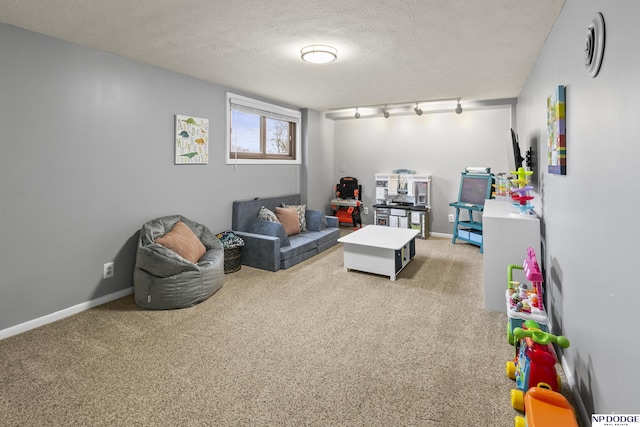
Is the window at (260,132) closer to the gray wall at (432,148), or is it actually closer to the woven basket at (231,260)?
the woven basket at (231,260)

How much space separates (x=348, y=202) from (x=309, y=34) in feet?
14.4

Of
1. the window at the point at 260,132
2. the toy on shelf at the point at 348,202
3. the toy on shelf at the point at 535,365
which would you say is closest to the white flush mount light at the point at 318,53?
the window at the point at 260,132

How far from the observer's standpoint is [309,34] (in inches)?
106

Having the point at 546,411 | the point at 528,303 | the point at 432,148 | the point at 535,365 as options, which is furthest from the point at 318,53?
the point at 432,148

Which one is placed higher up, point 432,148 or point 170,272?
point 432,148

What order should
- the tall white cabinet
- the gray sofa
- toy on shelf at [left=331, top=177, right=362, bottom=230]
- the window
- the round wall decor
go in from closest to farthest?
the round wall decor
the tall white cabinet
the gray sofa
the window
toy on shelf at [left=331, top=177, right=362, bottom=230]

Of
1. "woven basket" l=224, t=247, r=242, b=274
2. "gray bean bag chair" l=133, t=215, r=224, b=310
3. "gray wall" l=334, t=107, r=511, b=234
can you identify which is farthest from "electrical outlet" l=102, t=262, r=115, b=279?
"gray wall" l=334, t=107, r=511, b=234

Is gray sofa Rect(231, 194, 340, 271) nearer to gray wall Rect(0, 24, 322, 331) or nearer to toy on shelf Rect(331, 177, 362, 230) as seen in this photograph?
gray wall Rect(0, 24, 322, 331)

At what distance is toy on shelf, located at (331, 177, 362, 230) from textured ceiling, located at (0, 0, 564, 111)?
306 cm

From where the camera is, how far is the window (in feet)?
15.3

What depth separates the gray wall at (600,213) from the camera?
47.3 inches

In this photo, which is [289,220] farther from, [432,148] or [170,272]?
[432,148]

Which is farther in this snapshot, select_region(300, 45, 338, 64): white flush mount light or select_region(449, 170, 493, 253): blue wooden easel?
select_region(449, 170, 493, 253): blue wooden easel

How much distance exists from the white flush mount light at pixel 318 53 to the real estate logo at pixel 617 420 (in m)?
3.02
